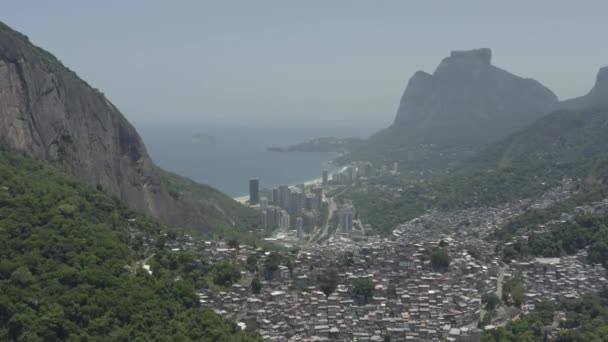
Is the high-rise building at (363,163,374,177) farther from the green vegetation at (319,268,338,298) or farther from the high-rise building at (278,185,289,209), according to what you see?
the green vegetation at (319,268,338,298)

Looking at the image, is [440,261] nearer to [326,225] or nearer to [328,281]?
[328,281]

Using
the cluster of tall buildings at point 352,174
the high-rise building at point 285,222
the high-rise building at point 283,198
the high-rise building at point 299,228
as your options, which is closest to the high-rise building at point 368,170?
the cluster of tall buildings at point 352,174

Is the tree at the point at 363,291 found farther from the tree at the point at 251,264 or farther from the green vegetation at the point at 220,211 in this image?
the green vegetation at the point at 220,211

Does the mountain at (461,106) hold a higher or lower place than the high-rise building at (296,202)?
higher

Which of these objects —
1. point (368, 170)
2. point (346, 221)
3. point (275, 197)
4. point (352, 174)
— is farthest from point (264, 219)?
point (368, 170)

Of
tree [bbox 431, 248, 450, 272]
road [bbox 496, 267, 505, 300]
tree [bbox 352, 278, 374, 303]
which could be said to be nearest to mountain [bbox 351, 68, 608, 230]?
road [bbox 496, 267, 505, 300]

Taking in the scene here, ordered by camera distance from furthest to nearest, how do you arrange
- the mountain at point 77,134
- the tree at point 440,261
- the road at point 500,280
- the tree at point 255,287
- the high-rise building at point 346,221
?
the high-rise building at point 346,221, the mountain at point 77,134, the tree at point 440,261, the road at point 500,280, the tree at point 255,287

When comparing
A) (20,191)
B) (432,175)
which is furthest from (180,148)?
(20,191)
